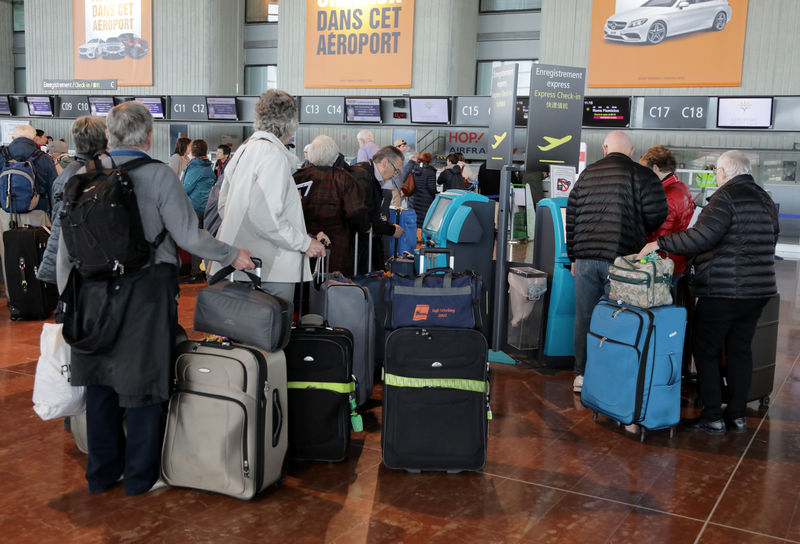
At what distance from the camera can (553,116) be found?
5.20 m

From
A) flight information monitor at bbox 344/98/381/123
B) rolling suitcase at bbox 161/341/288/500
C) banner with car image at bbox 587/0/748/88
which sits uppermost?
banner with car image at bbox 587/0/748/88

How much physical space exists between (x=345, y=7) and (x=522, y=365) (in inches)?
502

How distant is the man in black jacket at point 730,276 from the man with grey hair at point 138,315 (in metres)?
2.33

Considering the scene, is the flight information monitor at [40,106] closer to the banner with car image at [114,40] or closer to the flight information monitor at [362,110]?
the banner with car image at [114,40]

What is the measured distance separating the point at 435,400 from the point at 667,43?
1231 centimetres

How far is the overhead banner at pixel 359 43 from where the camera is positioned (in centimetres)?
1558

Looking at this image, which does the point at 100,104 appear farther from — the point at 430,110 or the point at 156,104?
the point at 430,110

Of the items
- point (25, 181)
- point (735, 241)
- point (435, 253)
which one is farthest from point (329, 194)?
point (25, 181)

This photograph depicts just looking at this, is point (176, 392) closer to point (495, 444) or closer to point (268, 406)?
point (268, 406)

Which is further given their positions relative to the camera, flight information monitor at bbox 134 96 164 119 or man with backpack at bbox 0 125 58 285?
flight information monitor at bbox 134 96 164 119

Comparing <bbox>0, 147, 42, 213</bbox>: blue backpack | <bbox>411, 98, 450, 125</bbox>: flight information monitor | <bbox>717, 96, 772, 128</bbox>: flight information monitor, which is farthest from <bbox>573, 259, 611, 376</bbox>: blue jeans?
<bbox>411, 98, 450, 125</bbox>: flight information monitor

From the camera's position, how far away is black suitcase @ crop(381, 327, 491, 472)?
306 cm

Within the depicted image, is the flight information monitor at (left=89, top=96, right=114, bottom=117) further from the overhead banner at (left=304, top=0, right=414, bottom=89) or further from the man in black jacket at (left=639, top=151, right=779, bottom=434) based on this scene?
the man in black jacket at (left=639, top=151, right=779, bottom=434)

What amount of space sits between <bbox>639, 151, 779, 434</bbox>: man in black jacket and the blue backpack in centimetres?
486
